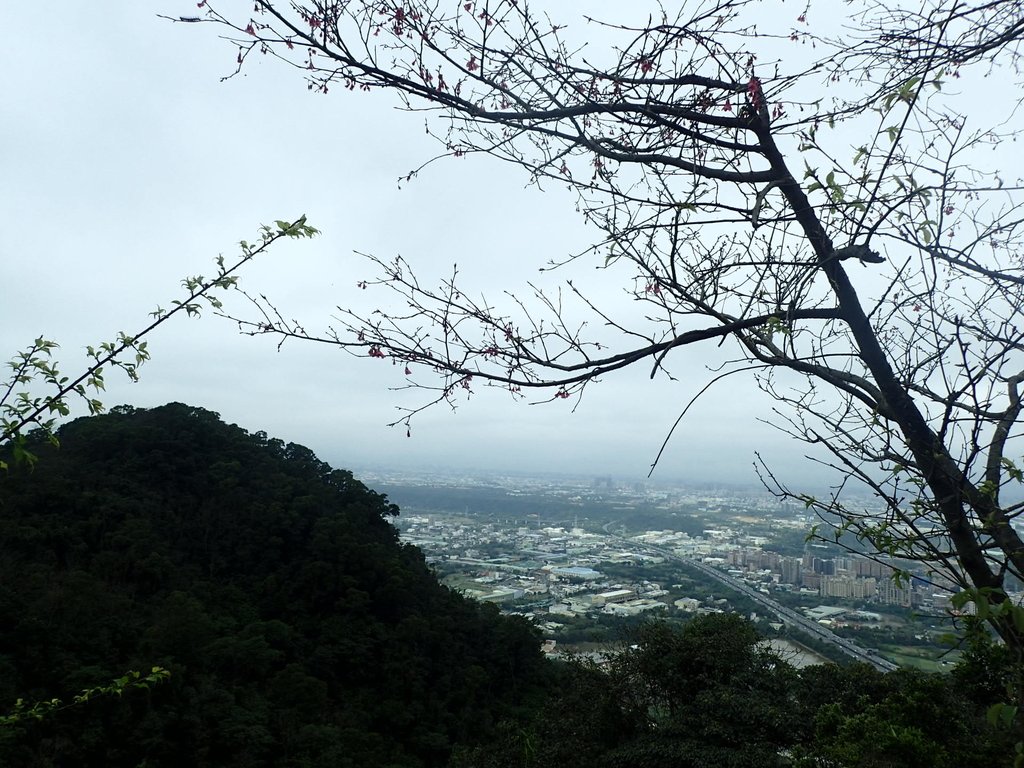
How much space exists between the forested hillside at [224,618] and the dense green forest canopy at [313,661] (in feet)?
0.12

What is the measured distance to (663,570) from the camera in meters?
20.4

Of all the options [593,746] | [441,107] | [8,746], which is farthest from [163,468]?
[441,107]

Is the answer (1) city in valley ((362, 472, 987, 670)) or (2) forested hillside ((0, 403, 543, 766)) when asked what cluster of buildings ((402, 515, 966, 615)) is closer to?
(1) city in valley ((362, 472, 987, 670))

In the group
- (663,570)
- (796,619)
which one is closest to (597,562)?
(663,570)

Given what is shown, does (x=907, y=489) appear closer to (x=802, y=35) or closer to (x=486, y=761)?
(x=802, y=35)

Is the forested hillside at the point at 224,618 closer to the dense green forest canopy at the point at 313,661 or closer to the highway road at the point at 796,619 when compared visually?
the dense green forest canopy at the point at 313,661

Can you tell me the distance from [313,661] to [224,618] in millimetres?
1654

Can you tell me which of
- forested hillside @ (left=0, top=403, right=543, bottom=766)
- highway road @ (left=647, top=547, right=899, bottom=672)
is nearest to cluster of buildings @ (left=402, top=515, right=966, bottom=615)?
highway road @ (left=647, top=547, right=899, bottom=672)

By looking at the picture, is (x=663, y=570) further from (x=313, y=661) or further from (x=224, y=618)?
(x=224, y=618)

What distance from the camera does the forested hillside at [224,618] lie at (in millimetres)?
7684

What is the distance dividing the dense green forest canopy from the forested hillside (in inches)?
1.5

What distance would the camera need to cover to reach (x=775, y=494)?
1.55 metres

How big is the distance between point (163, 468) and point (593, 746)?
433 inches

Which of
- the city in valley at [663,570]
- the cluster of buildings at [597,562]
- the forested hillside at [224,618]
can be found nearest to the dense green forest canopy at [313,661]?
the forested hillside at [224,618]
